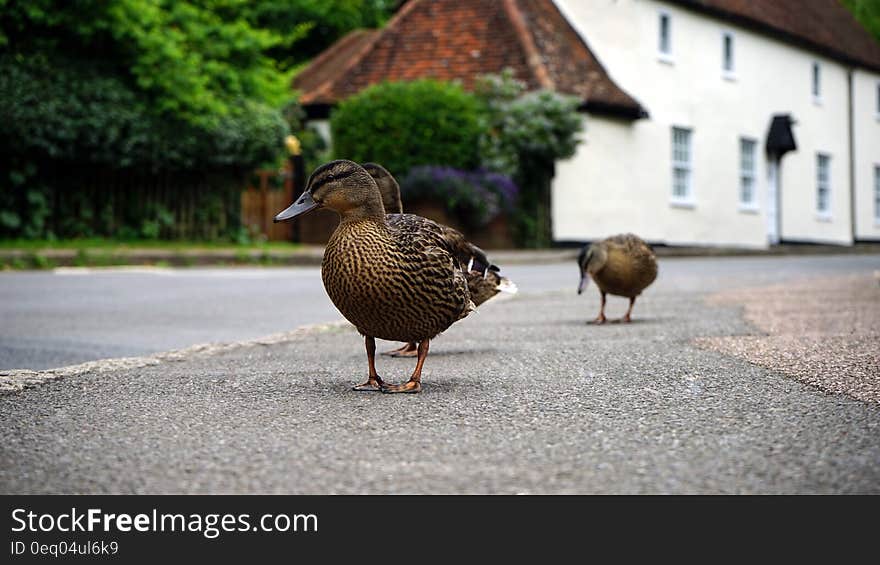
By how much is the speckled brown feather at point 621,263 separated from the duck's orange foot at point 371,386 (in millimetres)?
3734

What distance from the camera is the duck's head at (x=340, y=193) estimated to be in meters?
4.71

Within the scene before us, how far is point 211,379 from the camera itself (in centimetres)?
551

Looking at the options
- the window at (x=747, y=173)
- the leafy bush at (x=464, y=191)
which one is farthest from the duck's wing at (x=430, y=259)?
the window at (x=747, y=173)

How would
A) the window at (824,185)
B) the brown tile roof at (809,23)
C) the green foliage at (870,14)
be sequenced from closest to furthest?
1. the brown tile roof at (809,23)
2. the window at (824,185)
3. the green foliage at (870,14)

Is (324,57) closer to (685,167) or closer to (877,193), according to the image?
(685,167)

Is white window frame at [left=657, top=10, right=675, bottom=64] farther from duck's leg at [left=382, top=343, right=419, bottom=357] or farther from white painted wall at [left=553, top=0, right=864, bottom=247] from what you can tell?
duck's leg at [left=382, top=343, right=419, bottom=357]

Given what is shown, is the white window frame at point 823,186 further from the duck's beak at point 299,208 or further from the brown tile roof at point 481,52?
the duck's beak at point 299,208

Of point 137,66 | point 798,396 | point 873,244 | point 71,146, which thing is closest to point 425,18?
point 137,66

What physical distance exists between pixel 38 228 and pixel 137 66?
12.0 ft

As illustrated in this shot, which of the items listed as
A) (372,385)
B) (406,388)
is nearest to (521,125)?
(372,385)

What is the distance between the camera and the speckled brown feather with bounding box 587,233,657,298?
847cm

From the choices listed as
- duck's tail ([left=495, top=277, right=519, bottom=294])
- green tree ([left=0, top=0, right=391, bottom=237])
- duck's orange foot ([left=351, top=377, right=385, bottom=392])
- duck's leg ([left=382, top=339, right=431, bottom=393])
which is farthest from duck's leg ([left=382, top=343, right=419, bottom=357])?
green tree ([left=0, top=0, right=391, bottom=237])

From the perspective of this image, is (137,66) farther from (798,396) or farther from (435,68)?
(798,396)

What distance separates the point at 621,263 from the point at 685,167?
2286cm
